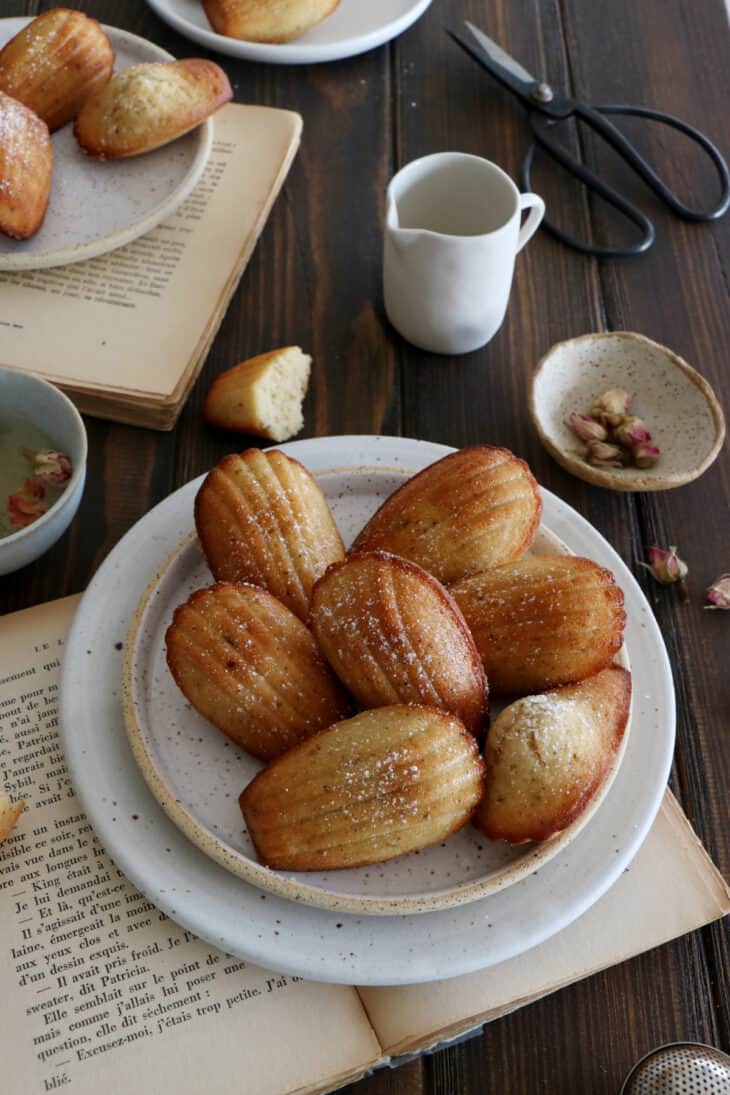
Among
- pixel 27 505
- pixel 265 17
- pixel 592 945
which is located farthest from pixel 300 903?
pixel 265 17

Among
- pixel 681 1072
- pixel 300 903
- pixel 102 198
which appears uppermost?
pixel 102 198

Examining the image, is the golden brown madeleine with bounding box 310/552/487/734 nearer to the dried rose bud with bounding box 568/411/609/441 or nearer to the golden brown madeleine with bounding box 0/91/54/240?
the dried rose bud with bounding box 568/411/609/441

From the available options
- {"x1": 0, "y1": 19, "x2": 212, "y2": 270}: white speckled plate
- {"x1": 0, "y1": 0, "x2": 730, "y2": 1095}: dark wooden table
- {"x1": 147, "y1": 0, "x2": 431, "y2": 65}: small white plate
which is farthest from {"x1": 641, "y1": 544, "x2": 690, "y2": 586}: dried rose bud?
{"x1": 147, "y1": 0, "x2": 431, "y2": 65}: small white plate

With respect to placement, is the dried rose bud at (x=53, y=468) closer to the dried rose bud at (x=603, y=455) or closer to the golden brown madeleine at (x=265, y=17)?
the dried rose bud at (x=603, y=455)

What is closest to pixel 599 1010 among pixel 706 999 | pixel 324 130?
pixel 706 999

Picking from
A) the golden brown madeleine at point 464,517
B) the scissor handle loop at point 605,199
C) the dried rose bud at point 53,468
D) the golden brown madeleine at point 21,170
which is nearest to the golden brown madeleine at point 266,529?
the golden brown madeleine at point 464,517

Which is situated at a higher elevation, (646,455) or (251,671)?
(251,671)

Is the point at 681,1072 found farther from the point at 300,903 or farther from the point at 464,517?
the point at 464,517
